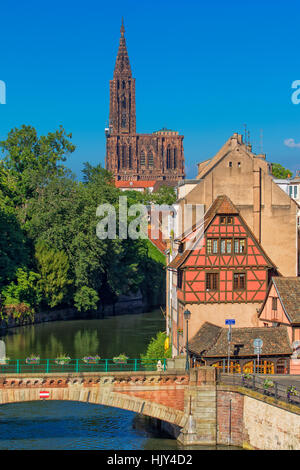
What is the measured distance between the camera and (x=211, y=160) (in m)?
56.7

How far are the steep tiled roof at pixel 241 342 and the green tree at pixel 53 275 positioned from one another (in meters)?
43.2

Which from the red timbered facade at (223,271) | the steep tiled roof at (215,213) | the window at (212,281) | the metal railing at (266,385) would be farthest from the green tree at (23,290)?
the metal railing at (266,385)

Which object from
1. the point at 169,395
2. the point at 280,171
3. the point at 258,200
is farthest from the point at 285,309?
the point at 280,171

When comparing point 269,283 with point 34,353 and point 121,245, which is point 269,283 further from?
point 121,245

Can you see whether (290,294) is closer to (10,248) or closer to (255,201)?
(255,201)

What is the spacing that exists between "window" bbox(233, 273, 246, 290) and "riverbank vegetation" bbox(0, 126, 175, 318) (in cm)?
3629


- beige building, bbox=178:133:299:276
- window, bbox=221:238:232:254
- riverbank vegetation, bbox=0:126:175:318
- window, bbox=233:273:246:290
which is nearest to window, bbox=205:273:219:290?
window, bbox=233:273:246:290

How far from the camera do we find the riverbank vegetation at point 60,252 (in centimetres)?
8231

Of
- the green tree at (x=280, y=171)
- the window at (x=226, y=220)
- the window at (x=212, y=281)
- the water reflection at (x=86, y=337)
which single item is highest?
the green tree at (x=280, y=171)

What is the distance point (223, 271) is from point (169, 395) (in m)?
12.1

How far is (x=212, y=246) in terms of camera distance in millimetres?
46438

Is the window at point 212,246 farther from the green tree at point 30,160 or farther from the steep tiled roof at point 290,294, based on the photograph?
the green tree at point 30,160
